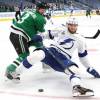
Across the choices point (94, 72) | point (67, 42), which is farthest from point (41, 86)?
point (94, 72)

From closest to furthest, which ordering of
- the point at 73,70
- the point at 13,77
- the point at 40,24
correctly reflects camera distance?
1. the point at 73,70
2. the point at 13,77
3. the point at 40,24

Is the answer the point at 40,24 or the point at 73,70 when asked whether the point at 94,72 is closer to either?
the point at 73,70

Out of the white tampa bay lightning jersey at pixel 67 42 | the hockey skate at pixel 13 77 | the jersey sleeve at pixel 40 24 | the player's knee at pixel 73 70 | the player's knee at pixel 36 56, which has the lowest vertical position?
the hockey skate at pixel 13 77

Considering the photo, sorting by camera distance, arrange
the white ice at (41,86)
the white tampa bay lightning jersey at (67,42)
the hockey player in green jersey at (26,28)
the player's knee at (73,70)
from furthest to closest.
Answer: the hockey player in green jersey at (26,28) < the white tampa bay lightning jersey at (67,42) < the player's knee at (73,70) < the white ice at (41,86)

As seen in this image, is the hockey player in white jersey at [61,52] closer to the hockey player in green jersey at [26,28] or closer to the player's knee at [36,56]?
the player's knee at [36,56]

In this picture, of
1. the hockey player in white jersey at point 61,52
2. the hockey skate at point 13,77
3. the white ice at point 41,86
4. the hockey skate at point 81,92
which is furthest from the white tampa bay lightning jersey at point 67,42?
the hockey skate at point 81,92

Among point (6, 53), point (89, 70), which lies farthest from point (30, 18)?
point (6, 53)

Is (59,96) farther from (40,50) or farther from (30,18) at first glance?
(30,18)

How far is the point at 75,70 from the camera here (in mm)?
3590

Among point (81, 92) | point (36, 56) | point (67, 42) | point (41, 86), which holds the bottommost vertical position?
point (41, 86)

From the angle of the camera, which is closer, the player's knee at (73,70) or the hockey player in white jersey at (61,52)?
the player's knee at (73,70)

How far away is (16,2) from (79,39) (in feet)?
58.6

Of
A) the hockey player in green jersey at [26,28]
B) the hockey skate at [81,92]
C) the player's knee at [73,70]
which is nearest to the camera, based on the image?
the hockey skate at [81,92]

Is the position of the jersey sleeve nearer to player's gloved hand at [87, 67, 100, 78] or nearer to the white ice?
the white ice
